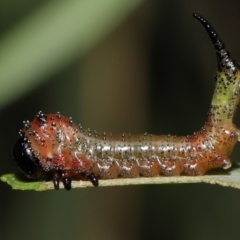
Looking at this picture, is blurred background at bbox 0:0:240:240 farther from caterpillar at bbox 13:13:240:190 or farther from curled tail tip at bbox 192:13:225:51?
caterpillar at bbox 13:13:240:190

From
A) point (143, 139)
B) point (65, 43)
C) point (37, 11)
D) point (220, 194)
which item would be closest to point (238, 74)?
point (143, 139)

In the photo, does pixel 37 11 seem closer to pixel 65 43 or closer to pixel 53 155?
pixel 65 43

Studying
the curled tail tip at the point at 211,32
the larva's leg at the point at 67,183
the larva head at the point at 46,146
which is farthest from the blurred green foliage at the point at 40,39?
the larva's leg at the point at 67,183

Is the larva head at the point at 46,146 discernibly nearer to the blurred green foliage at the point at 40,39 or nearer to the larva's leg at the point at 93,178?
the larva's leg at the point at 93,178

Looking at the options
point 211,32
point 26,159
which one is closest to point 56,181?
point 26,159

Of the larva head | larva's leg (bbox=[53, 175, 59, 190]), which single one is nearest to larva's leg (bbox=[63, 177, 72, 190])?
larva's leg (bbox=[53, 175, 59, 190])

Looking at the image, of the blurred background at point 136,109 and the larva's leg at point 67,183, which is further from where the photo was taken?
the blurred background at point 136,109
